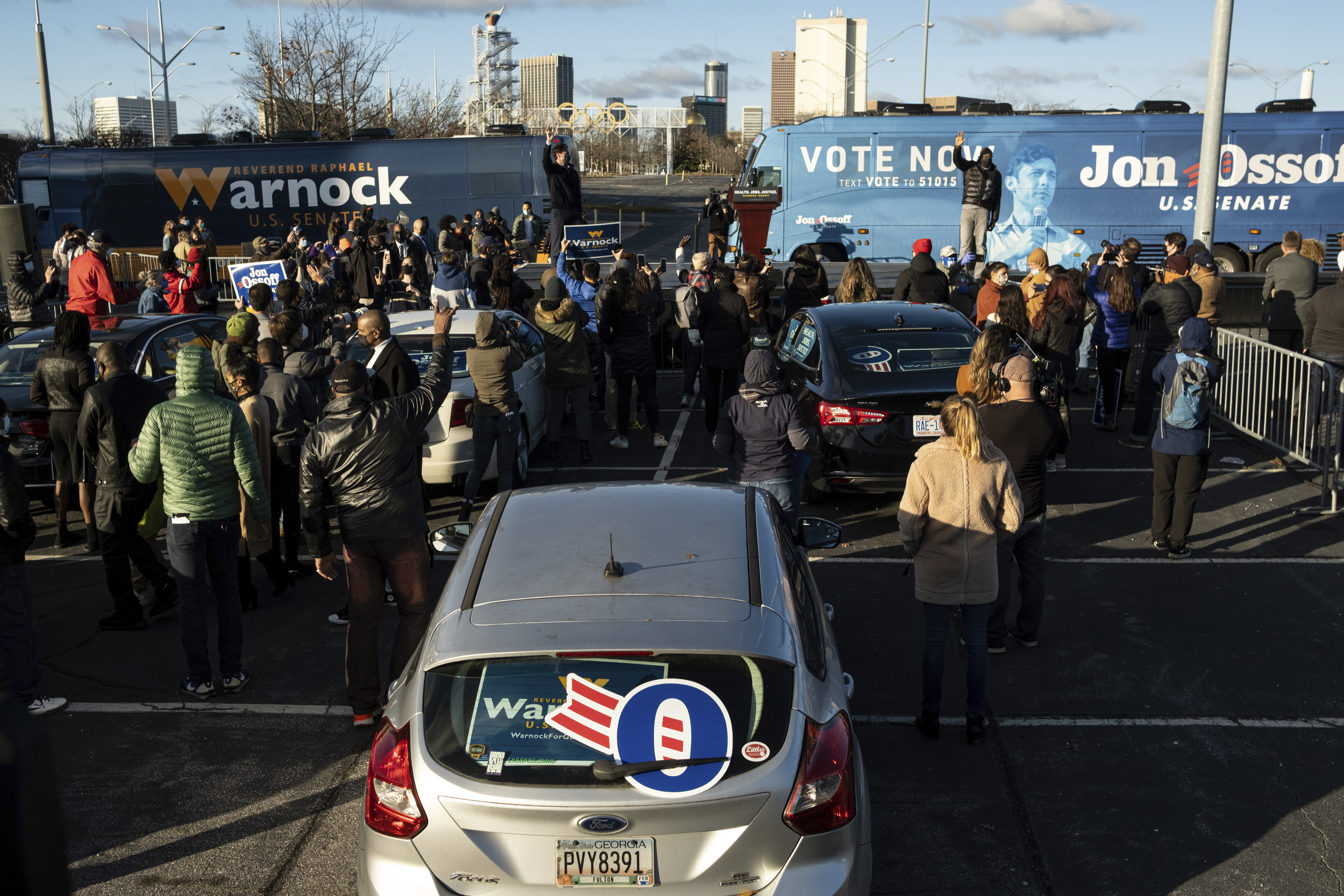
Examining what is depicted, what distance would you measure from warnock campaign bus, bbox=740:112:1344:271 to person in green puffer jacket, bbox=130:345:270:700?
56.7 feet

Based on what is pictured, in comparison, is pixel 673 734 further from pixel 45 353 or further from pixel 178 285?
pixel 178 285

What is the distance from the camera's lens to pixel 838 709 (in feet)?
11.1

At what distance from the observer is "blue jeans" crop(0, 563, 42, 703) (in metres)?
5.64

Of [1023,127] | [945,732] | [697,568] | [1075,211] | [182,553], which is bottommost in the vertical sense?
[945,732]

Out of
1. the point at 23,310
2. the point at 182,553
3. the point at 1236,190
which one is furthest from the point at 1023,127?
the point at 182,553

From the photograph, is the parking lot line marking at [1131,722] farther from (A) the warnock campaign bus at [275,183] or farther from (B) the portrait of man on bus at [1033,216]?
(A) the warnock campaign bus at [275,183]

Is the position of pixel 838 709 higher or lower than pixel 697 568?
lower

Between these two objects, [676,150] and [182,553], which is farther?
[676,150]

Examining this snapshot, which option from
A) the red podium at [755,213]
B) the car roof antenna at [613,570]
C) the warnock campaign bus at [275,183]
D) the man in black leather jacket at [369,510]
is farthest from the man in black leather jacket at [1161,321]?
the warnock campaign bus at [275,183]

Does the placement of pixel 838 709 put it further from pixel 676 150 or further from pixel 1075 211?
pixel 676 150

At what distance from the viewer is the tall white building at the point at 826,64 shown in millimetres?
91562

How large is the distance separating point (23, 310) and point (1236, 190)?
21.1m

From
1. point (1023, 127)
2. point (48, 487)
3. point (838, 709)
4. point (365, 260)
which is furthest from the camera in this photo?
point (1023, 127)

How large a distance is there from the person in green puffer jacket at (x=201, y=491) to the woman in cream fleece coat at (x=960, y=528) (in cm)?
367
